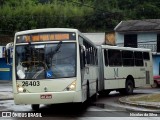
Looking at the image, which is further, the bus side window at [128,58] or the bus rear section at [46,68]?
the bus side window at [128,58]

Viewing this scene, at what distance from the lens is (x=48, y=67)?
15.9 meters

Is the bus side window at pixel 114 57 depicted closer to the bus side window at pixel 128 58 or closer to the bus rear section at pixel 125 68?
the bus rear section at pixel 125 68

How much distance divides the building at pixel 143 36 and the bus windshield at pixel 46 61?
110ft

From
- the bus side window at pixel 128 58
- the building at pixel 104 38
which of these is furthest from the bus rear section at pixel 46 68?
the building at pixel 104 38

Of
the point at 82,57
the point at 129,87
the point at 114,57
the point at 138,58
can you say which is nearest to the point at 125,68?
the point at 114,57

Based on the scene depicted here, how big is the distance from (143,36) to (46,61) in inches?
1440

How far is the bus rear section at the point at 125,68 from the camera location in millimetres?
25469

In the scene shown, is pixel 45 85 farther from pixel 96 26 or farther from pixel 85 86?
pixel 96 26

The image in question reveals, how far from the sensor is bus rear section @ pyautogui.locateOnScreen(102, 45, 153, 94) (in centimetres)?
2547

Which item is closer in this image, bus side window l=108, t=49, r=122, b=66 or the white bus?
the white bus

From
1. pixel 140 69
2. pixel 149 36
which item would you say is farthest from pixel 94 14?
pixel 140 69

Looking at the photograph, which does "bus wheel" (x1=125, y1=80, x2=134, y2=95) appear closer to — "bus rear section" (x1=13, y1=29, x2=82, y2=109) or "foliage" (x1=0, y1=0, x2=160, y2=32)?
"bus rear section" (x1=13, y1=29, x2=82, y2=109)

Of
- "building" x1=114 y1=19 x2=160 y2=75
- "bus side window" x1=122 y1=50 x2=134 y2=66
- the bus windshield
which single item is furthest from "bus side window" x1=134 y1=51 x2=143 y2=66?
"building" x1=114 y1=19 x2=160 y2=75

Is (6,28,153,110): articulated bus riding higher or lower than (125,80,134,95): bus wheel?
higher
